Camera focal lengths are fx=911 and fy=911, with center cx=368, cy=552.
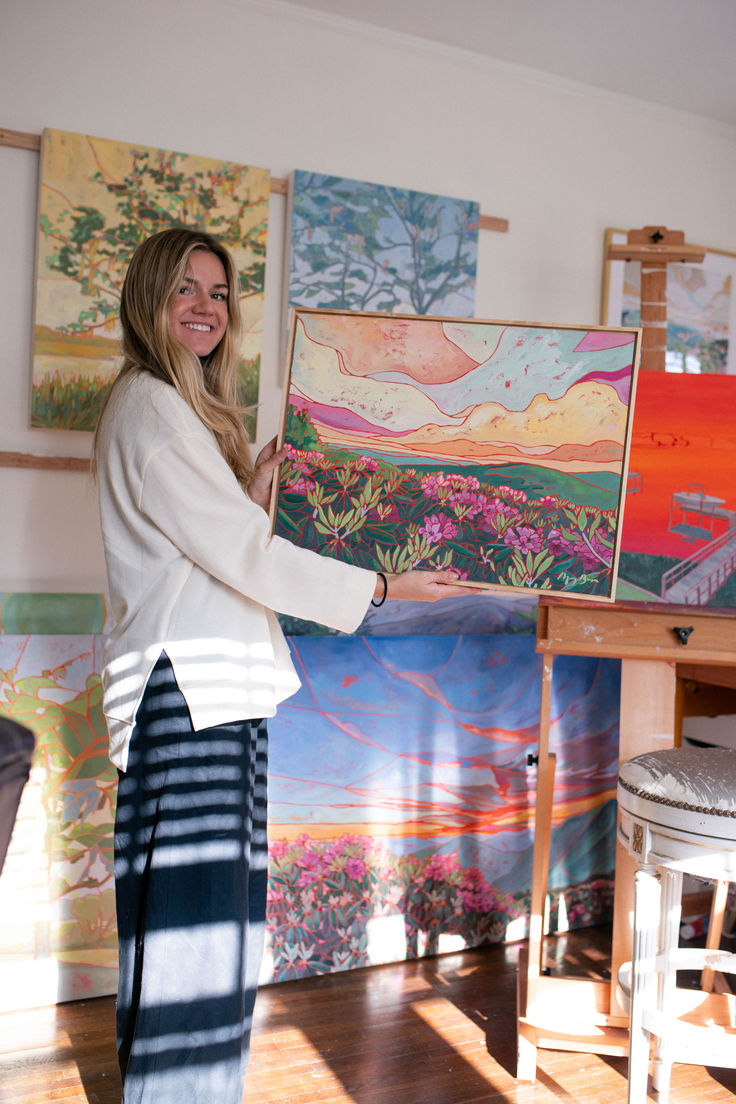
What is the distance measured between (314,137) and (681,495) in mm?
1418

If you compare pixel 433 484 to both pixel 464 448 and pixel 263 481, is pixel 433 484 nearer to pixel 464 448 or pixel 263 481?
pixel 464 448

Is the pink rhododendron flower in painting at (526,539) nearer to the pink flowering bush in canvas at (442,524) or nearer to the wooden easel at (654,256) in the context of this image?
the pink flowering bush in canvas at (442,524)

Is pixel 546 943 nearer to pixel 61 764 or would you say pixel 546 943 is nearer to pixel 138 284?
pixel 61 764

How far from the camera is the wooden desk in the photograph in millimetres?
1966

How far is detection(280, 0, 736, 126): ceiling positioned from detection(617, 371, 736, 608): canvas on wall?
1.08 m

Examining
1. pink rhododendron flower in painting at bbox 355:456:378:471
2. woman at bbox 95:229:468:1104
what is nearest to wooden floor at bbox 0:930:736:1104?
woman at bbox 95:229:468:1104

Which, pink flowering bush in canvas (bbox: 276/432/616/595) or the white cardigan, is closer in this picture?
the white cardigan

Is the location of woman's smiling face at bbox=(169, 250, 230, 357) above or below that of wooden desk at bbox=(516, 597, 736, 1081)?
above

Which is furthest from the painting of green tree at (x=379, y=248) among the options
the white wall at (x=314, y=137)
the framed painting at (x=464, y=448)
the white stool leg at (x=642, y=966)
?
the white stool leg at (x=642, y=966)

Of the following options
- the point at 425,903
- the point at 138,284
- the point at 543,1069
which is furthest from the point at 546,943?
the point at 138,284

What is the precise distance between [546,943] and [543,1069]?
65 centimetres

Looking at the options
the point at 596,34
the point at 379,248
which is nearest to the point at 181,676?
the point at 379,248

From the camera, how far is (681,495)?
6.85 ft
